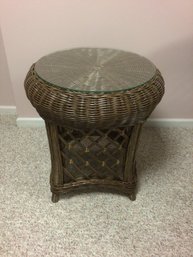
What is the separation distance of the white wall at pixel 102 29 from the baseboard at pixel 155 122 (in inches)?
9.0

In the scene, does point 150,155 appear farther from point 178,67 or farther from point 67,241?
point 67,241

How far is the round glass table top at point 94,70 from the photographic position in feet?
2.87

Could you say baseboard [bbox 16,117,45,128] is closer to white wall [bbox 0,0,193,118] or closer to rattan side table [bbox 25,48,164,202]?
Answer: white wall [bbox 0,0,193,118]

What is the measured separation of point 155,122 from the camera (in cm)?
156

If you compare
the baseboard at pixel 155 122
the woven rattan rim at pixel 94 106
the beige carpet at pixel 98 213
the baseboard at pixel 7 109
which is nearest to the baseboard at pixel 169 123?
the baseboard at pixel 155 122

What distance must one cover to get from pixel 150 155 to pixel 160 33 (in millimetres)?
564

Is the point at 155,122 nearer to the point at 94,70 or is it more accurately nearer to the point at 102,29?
the point at 102,29

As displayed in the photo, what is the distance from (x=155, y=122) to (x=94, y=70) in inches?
27.5

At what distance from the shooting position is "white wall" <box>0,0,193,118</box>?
124 cm

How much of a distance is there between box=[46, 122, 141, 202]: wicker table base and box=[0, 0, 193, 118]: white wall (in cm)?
51

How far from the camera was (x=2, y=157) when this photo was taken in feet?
4.48

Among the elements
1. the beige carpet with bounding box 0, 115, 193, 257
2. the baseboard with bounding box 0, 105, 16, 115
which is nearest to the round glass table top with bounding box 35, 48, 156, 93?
the beige carpet with bounding box 0, 115, 193, 257

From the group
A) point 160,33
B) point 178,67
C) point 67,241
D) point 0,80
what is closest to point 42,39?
point 0,80

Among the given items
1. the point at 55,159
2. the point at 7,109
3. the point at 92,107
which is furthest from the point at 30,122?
the point at 92,107
